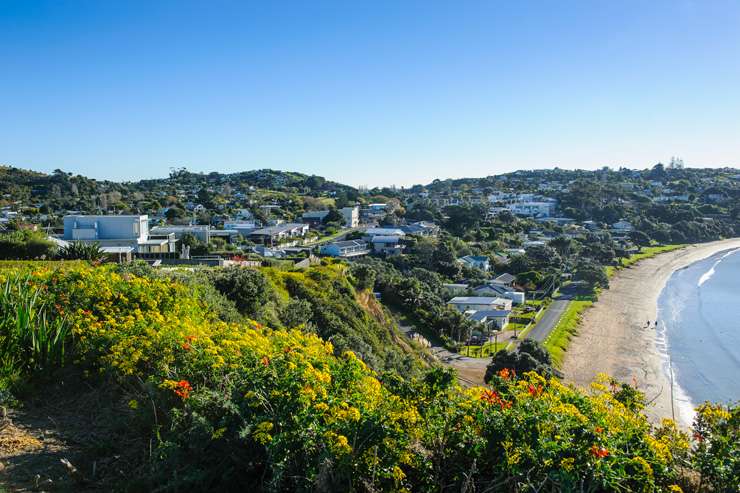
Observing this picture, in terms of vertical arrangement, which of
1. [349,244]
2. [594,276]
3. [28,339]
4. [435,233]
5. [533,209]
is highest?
[533,209]

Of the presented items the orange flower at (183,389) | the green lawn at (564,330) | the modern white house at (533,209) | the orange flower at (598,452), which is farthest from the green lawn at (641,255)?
the orange flower at (183,389)

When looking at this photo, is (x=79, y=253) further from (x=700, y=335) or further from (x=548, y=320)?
(x=700, y=335)

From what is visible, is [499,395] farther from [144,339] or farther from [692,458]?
[144,339]

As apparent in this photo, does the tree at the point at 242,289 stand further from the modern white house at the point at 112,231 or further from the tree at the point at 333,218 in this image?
the tree at the point at 333,218

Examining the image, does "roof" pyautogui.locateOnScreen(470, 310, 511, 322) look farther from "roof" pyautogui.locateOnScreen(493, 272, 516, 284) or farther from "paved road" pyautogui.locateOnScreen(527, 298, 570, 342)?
"roof" pyautogui.locateOnScreen(493, 272, 516, 284)

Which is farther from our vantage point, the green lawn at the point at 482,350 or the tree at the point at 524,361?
the green lawn at the point at 482,350

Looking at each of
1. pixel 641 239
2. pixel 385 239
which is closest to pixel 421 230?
pixel 385 239
